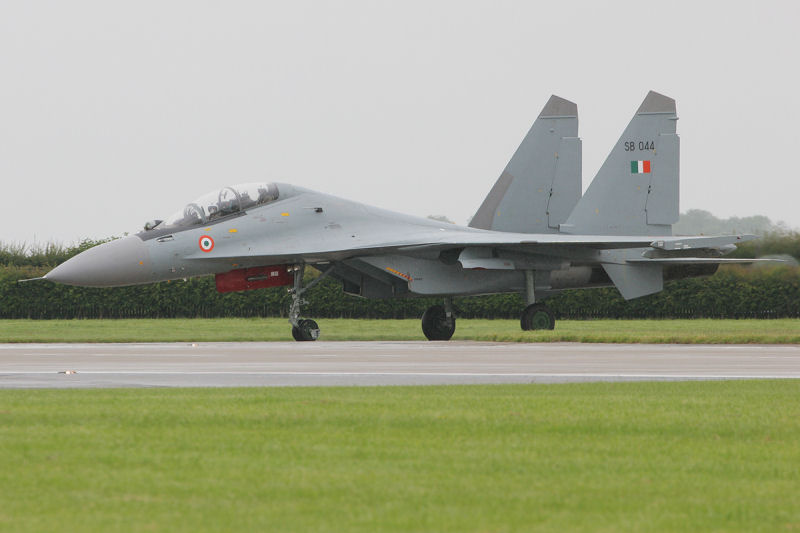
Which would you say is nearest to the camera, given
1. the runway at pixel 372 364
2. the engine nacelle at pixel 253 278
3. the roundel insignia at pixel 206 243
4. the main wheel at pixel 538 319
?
the runway at pixel 372 364

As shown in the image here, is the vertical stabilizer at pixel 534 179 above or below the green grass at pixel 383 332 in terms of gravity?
above

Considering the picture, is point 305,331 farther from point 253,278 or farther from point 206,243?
point 206,243

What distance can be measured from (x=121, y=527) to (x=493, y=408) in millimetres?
4255

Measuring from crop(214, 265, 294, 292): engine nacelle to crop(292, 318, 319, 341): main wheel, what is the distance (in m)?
1.14

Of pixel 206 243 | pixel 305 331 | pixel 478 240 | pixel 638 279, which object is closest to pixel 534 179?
pixel 638 279

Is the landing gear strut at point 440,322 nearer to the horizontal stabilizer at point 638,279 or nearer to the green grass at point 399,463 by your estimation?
the horizontal stabilizer at point 638,279

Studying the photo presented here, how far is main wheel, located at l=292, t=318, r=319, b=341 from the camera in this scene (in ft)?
73.8

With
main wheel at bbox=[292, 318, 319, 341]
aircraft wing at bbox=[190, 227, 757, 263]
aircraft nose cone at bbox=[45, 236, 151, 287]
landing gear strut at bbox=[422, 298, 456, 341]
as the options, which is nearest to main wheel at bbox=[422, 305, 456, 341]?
landing gear strut at bbox=[422, 298, 456, 341]

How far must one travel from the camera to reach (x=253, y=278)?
2316 cm

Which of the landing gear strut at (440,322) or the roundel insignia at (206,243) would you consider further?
the landing gear strut at (440,322)

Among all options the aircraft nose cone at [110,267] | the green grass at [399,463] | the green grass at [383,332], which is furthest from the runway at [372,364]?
the green grass at [399,463]

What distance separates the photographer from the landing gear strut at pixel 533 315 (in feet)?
79.8

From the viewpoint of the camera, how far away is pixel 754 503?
5219mm

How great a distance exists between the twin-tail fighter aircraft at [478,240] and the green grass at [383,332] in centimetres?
106
